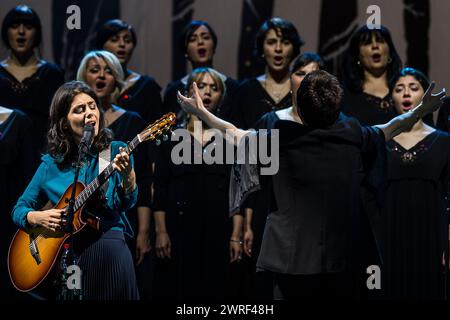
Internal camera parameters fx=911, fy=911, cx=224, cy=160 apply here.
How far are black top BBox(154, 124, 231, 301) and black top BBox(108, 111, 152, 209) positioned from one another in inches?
6.5

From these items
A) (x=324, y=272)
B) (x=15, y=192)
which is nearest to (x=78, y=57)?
(x=15, y=192)

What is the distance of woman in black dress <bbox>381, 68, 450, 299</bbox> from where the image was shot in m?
4.98

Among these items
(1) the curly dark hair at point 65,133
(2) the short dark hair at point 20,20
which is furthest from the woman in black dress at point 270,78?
(1) the curly dark hair at point 65,133

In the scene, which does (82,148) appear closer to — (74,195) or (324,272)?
(74,195)

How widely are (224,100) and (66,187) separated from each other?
173 centimetres

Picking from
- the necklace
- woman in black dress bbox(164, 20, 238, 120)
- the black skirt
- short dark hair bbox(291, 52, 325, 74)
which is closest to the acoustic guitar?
the black skirt

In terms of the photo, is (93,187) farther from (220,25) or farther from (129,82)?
(220,25)

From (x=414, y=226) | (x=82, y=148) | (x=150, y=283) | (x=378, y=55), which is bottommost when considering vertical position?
(x=150, y=283)

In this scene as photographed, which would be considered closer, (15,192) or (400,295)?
(400,295)

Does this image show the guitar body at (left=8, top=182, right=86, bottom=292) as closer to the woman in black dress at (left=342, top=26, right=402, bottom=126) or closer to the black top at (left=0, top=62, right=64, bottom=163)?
the black top at (left=0, top=62, right=64, bottom=163)

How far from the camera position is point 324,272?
11.6ft

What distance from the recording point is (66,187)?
3.91 m

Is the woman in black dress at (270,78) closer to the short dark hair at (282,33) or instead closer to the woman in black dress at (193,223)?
the short dark hair at (282,33)
